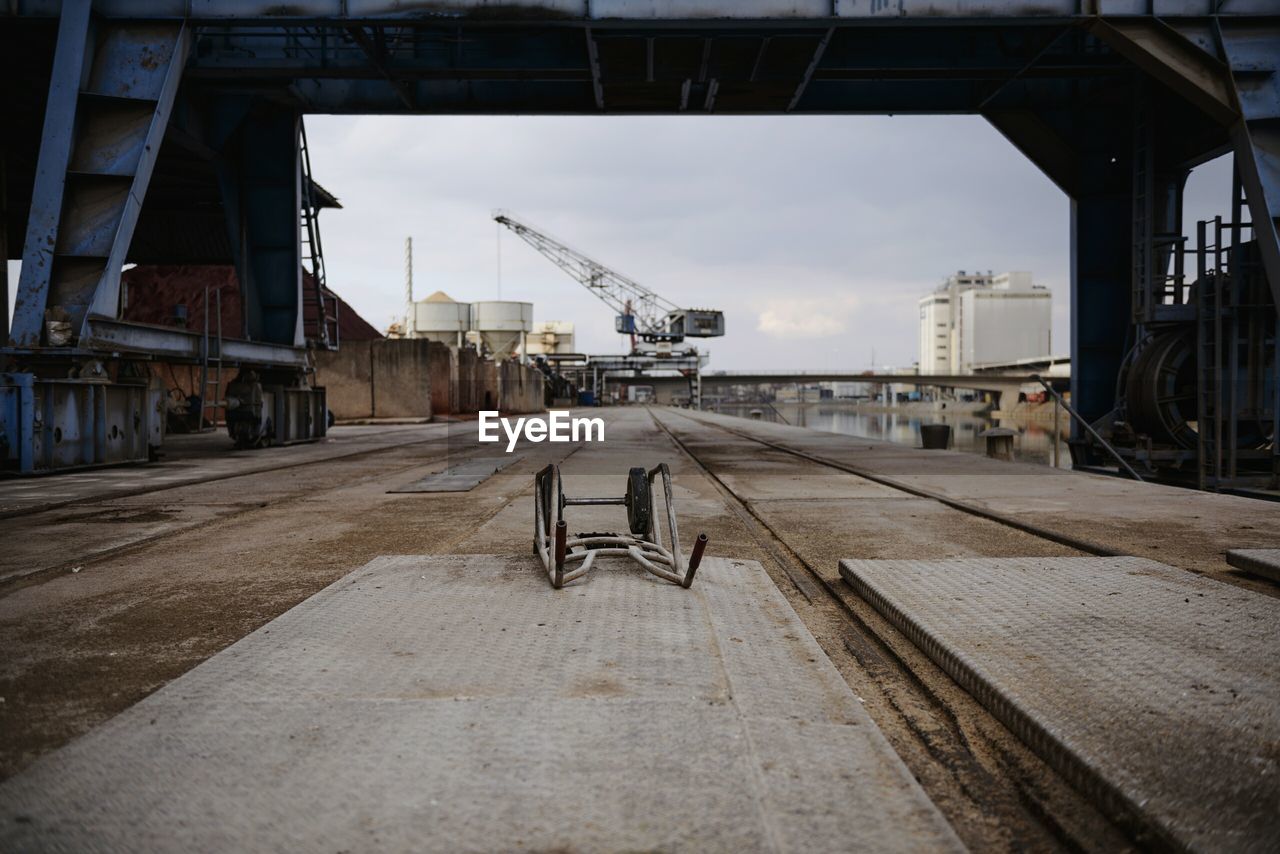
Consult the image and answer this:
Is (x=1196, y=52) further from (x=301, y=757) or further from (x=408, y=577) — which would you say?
(x=301, y=757)

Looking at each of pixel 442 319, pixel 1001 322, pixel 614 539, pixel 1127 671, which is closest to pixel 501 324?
pixel 442 319

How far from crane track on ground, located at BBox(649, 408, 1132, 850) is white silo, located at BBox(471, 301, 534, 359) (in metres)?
66.3

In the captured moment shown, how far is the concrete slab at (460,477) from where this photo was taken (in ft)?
30.9

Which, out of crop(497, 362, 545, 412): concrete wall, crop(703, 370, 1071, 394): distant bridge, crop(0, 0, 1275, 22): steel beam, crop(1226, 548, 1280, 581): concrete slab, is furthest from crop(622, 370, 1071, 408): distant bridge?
crop(1226, 548, 1280, 581): concrete slab

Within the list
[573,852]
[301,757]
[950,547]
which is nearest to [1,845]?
[301,757]

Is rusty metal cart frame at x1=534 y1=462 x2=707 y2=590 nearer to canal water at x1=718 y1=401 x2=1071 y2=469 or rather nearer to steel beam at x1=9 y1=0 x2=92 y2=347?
steel beam at x1=9 y1=0 x2=92 y2=347

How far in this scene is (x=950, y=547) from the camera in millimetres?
5684

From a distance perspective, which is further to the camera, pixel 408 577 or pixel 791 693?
pixel 408 577

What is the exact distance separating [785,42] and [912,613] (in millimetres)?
12566

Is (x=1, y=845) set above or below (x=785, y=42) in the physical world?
below

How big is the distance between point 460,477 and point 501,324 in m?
60.7

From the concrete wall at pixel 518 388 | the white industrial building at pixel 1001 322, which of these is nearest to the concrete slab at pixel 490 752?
the concrete wall at pixel 518 388

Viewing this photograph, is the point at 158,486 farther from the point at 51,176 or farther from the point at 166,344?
the point at 51,176

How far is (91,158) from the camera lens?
474 inches
